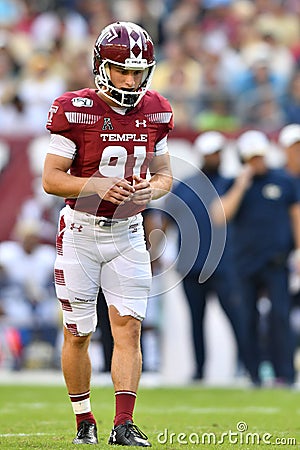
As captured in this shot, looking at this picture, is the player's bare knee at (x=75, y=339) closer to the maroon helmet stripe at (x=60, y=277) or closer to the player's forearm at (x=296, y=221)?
the maroon helmet stripe at (x=60, y=277)

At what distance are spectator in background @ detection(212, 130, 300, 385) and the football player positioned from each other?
13.6ft

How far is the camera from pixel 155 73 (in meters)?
14.4

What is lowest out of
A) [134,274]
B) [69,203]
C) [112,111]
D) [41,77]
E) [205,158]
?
[134,274]

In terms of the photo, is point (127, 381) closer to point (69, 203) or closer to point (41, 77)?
point (69, 203)

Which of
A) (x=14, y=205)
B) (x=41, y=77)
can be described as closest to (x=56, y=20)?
(x=41, y=77)

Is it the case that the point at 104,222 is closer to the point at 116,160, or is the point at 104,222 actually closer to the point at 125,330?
the point at 116,160

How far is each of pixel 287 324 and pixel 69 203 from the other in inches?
177

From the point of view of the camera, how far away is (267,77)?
540 inches

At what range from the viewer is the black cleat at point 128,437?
16.3ft

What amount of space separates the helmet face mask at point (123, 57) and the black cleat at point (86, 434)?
1524mm

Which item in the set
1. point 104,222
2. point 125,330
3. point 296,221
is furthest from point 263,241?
point 125,330

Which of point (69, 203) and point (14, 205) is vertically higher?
point (14, 205)

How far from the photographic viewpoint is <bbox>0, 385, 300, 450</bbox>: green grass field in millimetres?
5414

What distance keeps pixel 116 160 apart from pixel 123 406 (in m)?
1.15
